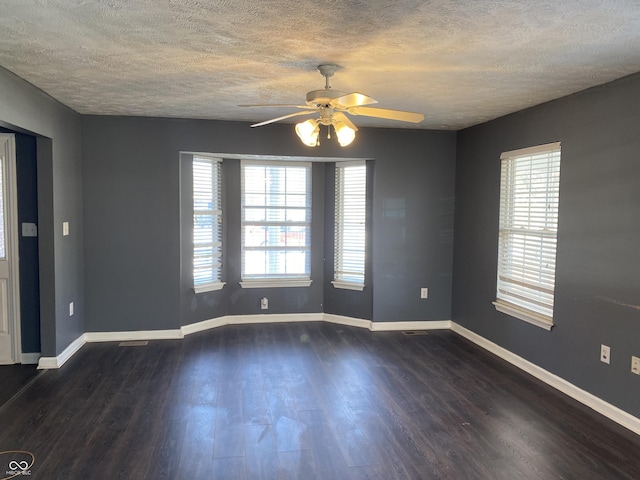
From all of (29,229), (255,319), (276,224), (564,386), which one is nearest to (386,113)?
(564,386)

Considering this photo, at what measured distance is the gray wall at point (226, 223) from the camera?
455 centimetres

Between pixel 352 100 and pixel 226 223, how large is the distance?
3.16 m

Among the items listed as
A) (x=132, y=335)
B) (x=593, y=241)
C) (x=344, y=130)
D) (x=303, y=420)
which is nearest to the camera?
(x=344, y=130)

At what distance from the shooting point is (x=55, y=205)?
12.5 ft

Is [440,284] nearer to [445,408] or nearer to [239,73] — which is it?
[445,408]

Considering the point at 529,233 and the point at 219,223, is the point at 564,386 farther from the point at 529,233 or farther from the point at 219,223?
the point at 219,223

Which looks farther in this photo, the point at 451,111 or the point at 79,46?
the point at 451,111

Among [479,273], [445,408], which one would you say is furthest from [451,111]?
[445,408]

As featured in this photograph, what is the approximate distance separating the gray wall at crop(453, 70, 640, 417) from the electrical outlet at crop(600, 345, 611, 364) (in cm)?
3

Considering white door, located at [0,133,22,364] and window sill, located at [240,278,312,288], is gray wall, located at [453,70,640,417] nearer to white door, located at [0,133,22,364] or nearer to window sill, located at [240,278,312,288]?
window sill, located at [240,278,312,288]

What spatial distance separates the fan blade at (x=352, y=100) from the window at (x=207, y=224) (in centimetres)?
276

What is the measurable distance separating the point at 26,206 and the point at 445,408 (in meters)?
3.82

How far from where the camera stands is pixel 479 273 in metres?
4.71

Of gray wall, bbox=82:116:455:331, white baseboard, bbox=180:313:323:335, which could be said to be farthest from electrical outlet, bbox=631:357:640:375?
white baseboard, bbox=180:313:323:335
